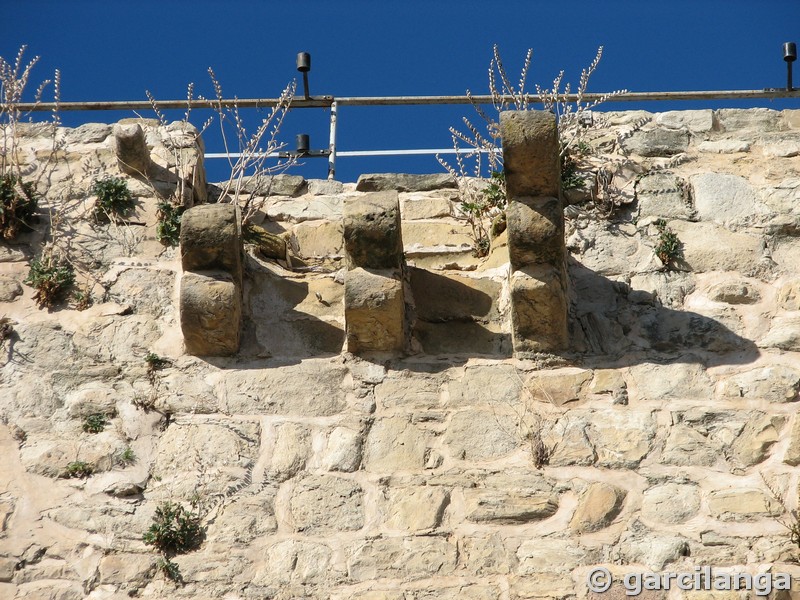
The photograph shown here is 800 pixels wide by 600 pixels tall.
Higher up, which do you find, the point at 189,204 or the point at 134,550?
A: the point at 189,204

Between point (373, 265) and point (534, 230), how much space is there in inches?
24.6

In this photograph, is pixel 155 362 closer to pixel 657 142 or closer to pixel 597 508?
pixel 597 508

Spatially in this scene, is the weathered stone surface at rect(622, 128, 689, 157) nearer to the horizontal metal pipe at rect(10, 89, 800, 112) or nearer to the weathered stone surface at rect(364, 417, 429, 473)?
the horizontal metal pipe at rect(10, 89, 800, 112)

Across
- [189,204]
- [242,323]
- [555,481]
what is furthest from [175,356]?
[555,481]

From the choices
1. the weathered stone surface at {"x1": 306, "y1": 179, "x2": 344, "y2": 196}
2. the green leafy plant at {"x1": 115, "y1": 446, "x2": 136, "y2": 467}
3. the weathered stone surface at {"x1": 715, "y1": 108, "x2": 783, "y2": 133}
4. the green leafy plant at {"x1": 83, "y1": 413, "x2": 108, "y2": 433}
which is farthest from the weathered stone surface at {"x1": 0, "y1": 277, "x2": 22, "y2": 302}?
the weathered stone surface at {"x1": 715, "y1": 108, "x2": 783, "y2": 133}

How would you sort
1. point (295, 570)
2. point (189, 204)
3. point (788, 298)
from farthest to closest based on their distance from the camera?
point (189, 204) < point (788, 298) < point (295, 570)

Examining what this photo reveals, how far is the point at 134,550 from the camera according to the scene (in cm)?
464

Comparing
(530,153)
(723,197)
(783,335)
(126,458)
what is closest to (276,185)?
(530,153)

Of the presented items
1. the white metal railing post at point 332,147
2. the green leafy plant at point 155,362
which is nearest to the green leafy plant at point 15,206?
the green leafy plant at point 155,362

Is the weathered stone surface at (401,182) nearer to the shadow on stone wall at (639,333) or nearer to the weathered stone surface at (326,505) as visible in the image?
the shadow on stone wall at (639,333)

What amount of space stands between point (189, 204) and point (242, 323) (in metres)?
0.68

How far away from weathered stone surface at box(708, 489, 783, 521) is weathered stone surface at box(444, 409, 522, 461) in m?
0.74

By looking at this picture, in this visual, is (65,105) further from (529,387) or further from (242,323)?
(529,387)

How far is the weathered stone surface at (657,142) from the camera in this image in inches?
228
